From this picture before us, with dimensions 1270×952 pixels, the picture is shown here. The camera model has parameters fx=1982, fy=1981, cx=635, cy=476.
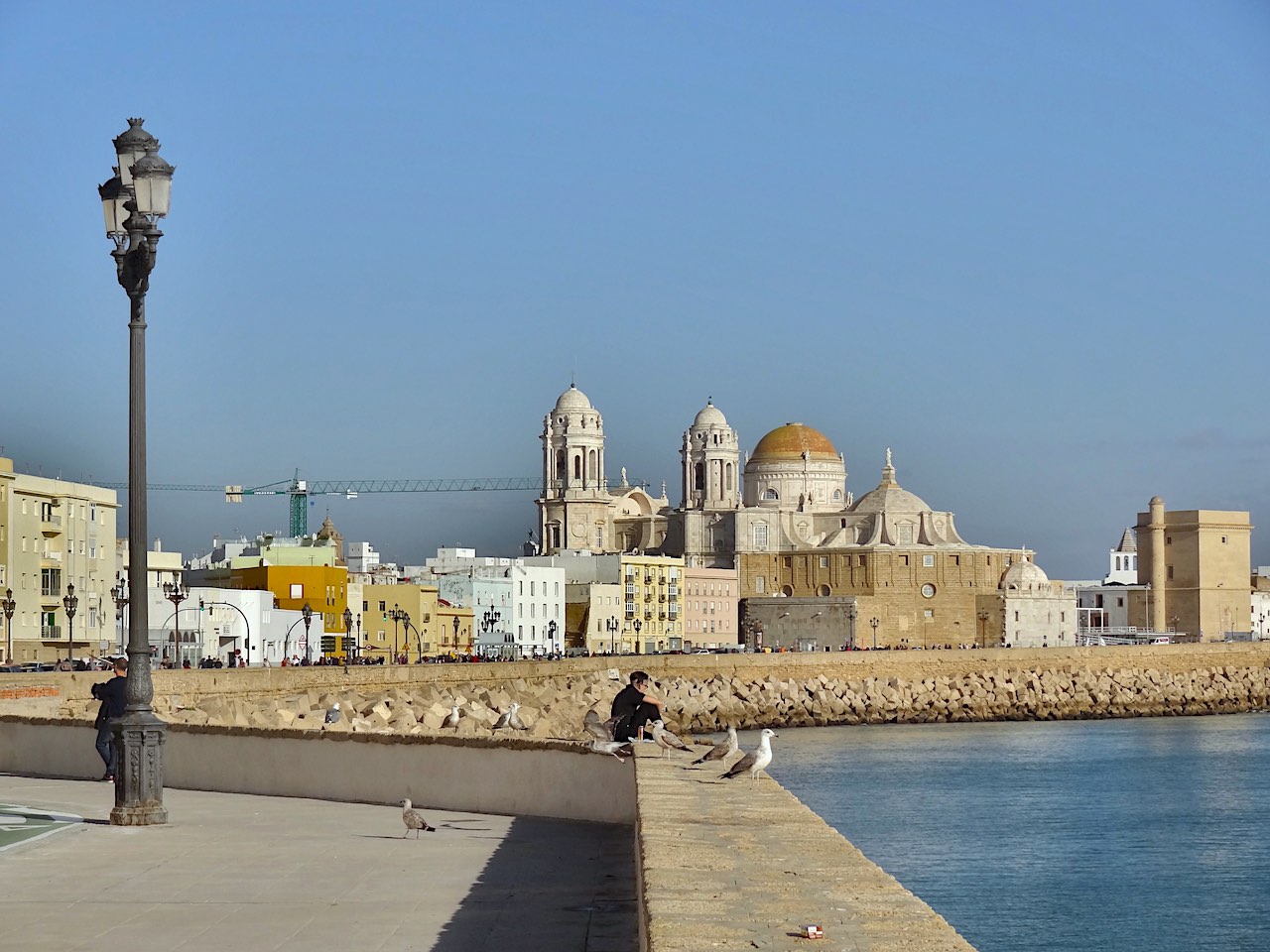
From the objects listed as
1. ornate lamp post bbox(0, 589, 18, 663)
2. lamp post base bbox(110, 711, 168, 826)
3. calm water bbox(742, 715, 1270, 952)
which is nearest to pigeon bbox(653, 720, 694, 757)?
lamp post base bbox(110, 711, 168, 826)

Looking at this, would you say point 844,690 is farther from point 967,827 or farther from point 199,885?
point 199,885

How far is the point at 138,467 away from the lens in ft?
36.2

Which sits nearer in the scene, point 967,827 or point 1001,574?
point 967,827

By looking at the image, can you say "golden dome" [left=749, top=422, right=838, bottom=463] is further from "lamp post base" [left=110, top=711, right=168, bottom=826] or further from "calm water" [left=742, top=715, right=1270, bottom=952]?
"lamp post base" [left=110, top=711, right=168, bottom=826]

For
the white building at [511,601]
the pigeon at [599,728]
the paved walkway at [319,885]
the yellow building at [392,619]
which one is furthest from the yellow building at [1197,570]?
the paved walkway at [319,885]

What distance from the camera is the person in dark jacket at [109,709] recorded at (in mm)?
12609

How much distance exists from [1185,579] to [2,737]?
99233 mm

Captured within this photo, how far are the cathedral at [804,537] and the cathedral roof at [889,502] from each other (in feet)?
0.32

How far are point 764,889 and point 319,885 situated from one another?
3.39 m

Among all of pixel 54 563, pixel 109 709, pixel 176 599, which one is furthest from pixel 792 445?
pixel 109 709

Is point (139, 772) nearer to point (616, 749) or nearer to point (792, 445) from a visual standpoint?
point (616, 749)

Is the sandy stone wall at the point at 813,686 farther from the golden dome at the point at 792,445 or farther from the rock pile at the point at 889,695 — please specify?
the golden dome at the point at 792,445

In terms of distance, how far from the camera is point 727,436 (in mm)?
111000

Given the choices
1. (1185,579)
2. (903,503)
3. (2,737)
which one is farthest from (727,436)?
(2,737)
